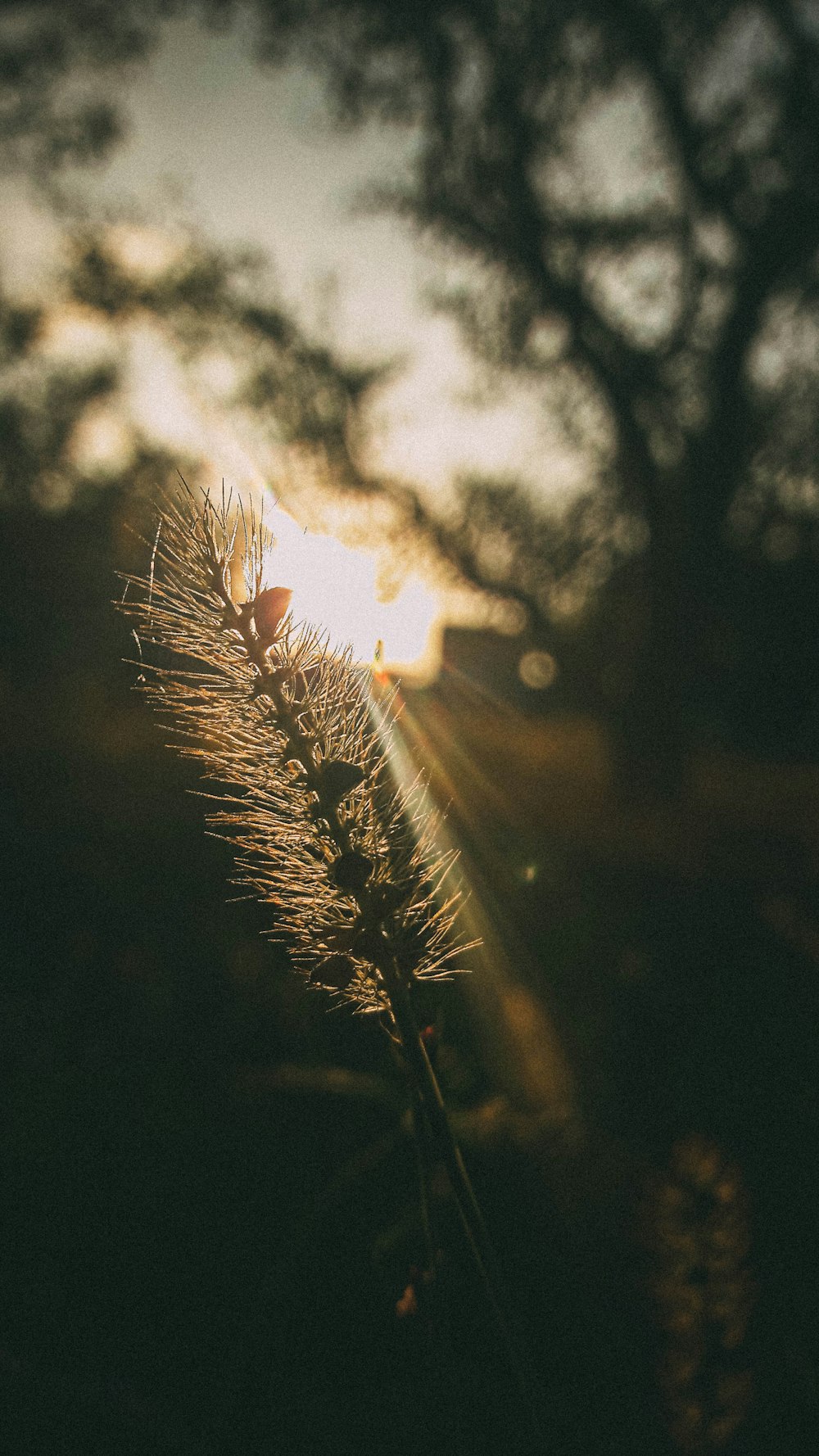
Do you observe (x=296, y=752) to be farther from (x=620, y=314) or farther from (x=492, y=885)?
(x=620, y=314)

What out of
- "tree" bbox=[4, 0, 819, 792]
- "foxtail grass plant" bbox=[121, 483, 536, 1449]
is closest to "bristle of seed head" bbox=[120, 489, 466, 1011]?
"foxtail grass plant" bbox=[121, 483, 536, 1449]

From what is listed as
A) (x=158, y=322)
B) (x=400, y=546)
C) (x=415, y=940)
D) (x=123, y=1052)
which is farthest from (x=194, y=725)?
(x=158, y=322)

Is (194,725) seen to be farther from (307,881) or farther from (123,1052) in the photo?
(123,1052)

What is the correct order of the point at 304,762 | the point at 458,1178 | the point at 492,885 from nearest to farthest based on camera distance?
the point at 458,1178
the point at 304,762
the point at 492,885

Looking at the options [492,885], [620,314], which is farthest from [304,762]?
[620,314]

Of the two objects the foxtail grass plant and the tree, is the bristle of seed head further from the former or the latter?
the tree
